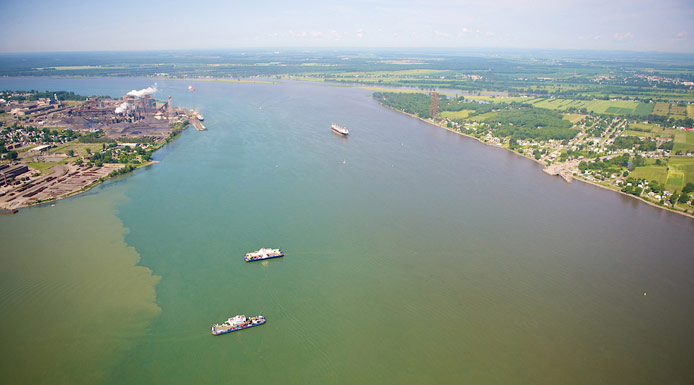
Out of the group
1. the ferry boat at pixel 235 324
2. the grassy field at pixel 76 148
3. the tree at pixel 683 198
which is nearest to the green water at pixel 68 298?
the ferry boat at pixel 235 324

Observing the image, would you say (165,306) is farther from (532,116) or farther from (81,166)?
(532,116)

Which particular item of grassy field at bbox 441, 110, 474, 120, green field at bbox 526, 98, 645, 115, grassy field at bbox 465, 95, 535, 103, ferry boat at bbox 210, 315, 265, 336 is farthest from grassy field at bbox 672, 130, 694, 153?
ferry boat at bbox 210, 315, 265, 336

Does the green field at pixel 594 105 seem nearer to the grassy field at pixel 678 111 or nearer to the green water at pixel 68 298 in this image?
the grassy field at pixel 678 111

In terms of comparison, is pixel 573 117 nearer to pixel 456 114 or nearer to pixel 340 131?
pixel 456 114

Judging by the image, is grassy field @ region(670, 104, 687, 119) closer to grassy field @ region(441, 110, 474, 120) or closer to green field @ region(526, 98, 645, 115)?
green field @ region(526, 98, 645, 115)

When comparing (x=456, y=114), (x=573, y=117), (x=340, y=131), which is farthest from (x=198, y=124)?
(x=573, y=117)

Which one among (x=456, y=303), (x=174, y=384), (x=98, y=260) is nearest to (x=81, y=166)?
(x=98, y=260)

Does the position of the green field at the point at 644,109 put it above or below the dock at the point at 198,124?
above
